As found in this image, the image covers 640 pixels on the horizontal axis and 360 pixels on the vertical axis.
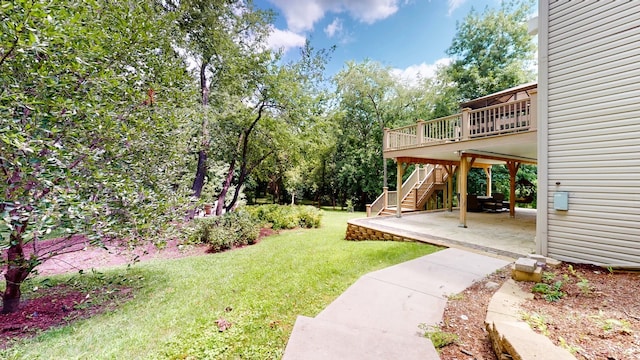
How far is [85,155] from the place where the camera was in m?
2.79

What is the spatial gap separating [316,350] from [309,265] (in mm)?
2757

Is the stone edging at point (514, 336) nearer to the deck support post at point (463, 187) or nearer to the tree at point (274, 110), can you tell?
the deck support post at point (463, 187)

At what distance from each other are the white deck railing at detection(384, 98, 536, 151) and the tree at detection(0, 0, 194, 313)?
23.2ft

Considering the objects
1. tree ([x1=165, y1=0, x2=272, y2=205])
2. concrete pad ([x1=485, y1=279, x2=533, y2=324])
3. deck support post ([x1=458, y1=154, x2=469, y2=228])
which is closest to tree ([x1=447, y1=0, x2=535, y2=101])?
deck support post ([x1=458, y1=154, x2=469, y2=228])

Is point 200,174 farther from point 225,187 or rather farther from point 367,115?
point 367,115

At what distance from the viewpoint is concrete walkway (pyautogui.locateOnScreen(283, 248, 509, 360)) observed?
2.03 meters

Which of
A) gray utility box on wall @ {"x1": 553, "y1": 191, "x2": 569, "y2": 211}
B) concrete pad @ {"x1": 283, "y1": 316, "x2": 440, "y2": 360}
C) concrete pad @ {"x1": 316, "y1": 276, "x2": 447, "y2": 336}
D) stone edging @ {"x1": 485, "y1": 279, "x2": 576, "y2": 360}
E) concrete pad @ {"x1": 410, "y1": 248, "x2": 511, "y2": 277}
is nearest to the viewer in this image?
stone edging @ {"x1": 485, "y1": 279, "x2": 576, "y2": 360}

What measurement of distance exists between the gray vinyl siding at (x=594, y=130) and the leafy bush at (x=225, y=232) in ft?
25.1

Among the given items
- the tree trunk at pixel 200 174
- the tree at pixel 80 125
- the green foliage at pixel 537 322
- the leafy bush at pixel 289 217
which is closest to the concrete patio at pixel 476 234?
the green foliage at pixel 537 322

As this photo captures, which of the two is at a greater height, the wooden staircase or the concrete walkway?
the wooden staircase

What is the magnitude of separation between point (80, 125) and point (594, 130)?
737 centimetres

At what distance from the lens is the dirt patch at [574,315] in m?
2.01

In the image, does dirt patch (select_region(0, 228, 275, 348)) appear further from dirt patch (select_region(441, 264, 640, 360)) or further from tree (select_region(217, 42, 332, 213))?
tree (select_region(217, 42, 332, 213))

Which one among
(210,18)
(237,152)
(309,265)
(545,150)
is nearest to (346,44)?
(210,18)
